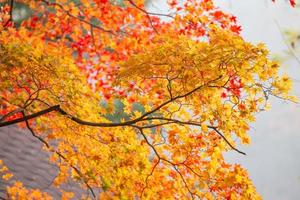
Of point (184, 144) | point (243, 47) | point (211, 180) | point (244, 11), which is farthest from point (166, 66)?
point (244, 11)

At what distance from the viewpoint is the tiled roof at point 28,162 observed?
396 inches

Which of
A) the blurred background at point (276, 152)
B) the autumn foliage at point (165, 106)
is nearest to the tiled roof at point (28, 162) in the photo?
the autumn foliage at point (165, 106)

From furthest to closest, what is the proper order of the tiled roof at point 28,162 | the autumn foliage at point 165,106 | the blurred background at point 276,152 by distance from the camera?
the blurred background at point 276,152, the tiled roof at point 28,162, the autumn foliage at point 165,106

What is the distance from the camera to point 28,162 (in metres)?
11.4

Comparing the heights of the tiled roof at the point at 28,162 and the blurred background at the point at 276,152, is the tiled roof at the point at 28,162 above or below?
below

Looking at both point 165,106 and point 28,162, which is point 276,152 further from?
point 165,106

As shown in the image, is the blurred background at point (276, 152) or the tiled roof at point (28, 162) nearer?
the tiled roof at point (28, 162)

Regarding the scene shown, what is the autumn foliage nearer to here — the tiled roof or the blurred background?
the tiled roof

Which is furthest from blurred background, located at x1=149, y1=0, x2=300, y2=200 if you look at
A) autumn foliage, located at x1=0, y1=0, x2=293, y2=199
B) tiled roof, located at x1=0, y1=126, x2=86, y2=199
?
autumn foliage, located at x1=0, y1=0, x2=293, y2=199

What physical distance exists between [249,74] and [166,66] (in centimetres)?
79

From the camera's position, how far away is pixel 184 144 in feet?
15.9

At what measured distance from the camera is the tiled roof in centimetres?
1005

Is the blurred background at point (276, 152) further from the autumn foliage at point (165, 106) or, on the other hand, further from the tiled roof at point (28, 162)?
the autumn foliage at point (165, 106)

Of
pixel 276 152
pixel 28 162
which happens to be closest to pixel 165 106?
pixel 28 162
